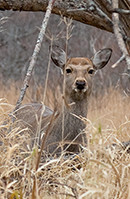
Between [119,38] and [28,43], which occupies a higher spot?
[28,43]

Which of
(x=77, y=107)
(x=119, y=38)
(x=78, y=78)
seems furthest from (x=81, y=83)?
(x=119, y=38)

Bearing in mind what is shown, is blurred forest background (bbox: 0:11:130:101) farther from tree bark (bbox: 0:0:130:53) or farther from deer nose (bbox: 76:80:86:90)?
deer nose (bbox: 76:80:86:90)

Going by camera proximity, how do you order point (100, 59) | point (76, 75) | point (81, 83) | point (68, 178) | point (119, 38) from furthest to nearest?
1. point (100, 59)
2. point (76, 75)
3. point (81, 83)
4. point (68, 178)
5. point (119, 38)

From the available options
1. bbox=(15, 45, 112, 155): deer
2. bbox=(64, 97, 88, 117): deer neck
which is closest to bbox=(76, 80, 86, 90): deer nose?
bbox=(15, 45, 112, 155): deer

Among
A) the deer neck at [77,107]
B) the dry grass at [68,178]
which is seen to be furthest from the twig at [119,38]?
the deer neck at [77,107]

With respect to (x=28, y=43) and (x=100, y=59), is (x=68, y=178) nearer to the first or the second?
(x=100, y=59)

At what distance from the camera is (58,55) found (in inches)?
242

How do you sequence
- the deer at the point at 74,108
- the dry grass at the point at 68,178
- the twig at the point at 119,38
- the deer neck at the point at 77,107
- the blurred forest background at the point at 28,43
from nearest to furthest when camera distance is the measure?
the twig at the point at 119,38 → the dry grass at the point at 68,178 → the deer at the point at 74,108 → the deer neck at the point at 77,107 → the blurred forest background at the point at 28,43

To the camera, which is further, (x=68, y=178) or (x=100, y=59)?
(x=100, y=59)

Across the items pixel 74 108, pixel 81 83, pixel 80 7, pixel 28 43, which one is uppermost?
pixel 28 43

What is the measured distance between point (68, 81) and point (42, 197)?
7.47ft

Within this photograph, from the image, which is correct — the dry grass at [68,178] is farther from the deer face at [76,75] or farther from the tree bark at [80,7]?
the tree bark at [80,7]

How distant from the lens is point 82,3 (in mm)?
5527

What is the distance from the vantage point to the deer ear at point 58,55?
20.0ft
